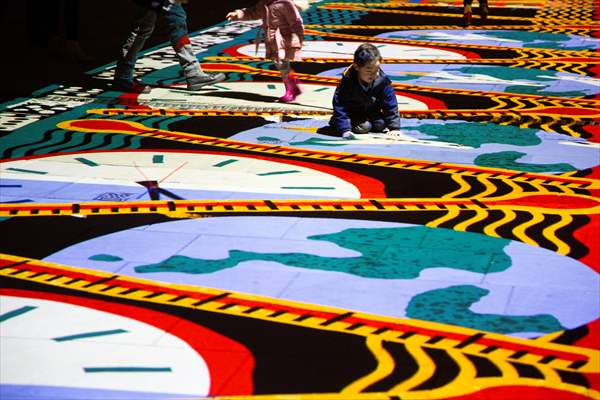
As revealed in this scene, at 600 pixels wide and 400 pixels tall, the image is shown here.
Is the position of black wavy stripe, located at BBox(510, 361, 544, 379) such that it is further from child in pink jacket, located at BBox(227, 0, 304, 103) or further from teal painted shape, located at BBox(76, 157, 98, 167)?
child in pink jacket, located at BBox(227, 0, 304, 103)

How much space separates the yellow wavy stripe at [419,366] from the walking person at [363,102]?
3.15 m

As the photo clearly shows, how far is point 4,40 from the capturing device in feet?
36.1

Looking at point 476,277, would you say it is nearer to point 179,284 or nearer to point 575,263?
point 575,263

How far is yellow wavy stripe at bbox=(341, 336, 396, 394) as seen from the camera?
3.83 metres

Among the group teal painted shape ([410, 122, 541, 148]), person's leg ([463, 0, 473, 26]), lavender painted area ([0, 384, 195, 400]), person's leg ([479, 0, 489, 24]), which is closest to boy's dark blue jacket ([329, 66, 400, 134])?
teal painted shape ([410, 122, 541, 148])

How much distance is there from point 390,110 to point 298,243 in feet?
7.29

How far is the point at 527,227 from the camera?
555cm

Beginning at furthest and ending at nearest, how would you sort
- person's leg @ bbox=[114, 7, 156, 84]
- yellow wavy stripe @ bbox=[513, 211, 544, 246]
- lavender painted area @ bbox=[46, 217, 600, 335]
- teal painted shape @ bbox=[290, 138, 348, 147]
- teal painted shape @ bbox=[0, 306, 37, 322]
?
person's leg @ bbox=[114, 7, 156, 84], teal painted shape @ bbox=[290, 138, 348, 147], yellow wavy stripe @ bbox=[513, 211, 544, 246], lavender painted area @ bbox=[46, 217, 600, 335], teal painted shape @ bbox=[0, 306, 37, 322]

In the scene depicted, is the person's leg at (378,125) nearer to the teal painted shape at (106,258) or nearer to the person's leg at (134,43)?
the person's leg at (134,43)

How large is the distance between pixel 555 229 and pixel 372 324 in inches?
59.7

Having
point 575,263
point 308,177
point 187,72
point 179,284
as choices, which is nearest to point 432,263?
point 575,263

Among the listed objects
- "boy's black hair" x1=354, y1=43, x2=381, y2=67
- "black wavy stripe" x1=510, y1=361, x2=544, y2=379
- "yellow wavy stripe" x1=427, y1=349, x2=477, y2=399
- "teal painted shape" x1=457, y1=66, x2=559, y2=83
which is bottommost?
"yellow wavy stripe" x1=427, y1=349, x2=477, y2=399

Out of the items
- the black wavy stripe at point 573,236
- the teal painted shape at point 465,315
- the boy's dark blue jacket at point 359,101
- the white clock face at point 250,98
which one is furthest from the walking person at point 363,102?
the teal painted shape at point 465,315

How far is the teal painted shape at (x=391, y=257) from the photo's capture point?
4973mm
